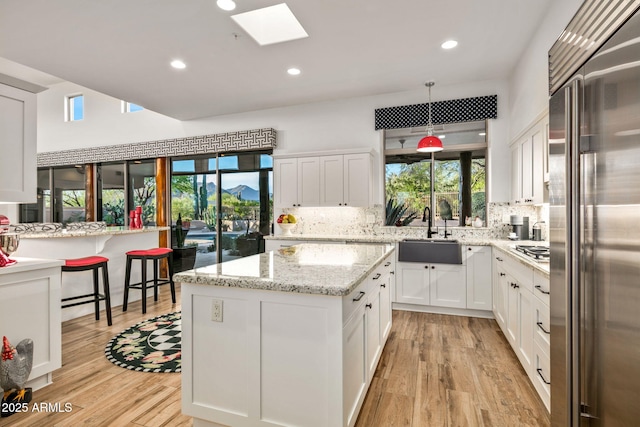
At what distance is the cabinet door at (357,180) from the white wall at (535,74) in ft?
6.16

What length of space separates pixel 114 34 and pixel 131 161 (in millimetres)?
3886

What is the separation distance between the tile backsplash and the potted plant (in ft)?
6.19

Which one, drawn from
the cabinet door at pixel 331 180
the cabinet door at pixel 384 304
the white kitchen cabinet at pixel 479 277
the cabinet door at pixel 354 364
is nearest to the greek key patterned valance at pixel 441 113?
the cabinet door at pixel 331 180

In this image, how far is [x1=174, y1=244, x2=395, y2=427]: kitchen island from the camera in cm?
158

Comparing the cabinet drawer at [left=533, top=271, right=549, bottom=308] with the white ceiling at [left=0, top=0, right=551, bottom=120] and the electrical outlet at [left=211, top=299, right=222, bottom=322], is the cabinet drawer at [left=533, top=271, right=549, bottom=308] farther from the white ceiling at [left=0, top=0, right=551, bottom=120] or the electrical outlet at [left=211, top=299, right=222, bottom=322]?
the white ceiling at [left=0, top=0, right=551, bottom=120]

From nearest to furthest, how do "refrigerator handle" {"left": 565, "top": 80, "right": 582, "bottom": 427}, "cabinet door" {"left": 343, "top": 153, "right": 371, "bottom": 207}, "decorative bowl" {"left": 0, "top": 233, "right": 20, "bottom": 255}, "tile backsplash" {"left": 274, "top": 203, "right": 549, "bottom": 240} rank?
"refrigerator handle" {"left": 565, "top": 80, "right": 582, "bottom": 427} → "decorative bowl" {"left": 0, "top": 233, "right": 20, "bottom": 255} → "tile backsplash" {"left": 274, "top": 203, "right": 549, "bottom": 240} → "cabinet door" {"left": 343, "top": 153, "right": 371, "bottom": 207}

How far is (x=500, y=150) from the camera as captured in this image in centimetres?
436

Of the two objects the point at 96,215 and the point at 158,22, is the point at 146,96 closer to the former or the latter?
the point at 158,22

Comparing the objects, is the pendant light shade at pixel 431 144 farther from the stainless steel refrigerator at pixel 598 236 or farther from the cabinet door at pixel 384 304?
the stainless steel refrigerator at pixel 598 236

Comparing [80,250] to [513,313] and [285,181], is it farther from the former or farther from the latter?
[513,313]

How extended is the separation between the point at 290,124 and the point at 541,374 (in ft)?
15.0

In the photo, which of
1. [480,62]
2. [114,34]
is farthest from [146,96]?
[480,62]

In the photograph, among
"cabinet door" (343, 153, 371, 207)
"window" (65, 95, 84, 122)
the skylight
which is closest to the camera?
the skylight

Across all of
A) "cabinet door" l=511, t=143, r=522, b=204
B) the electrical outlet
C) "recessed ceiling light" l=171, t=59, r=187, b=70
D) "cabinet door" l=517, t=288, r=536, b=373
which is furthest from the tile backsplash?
the electrical outlet
